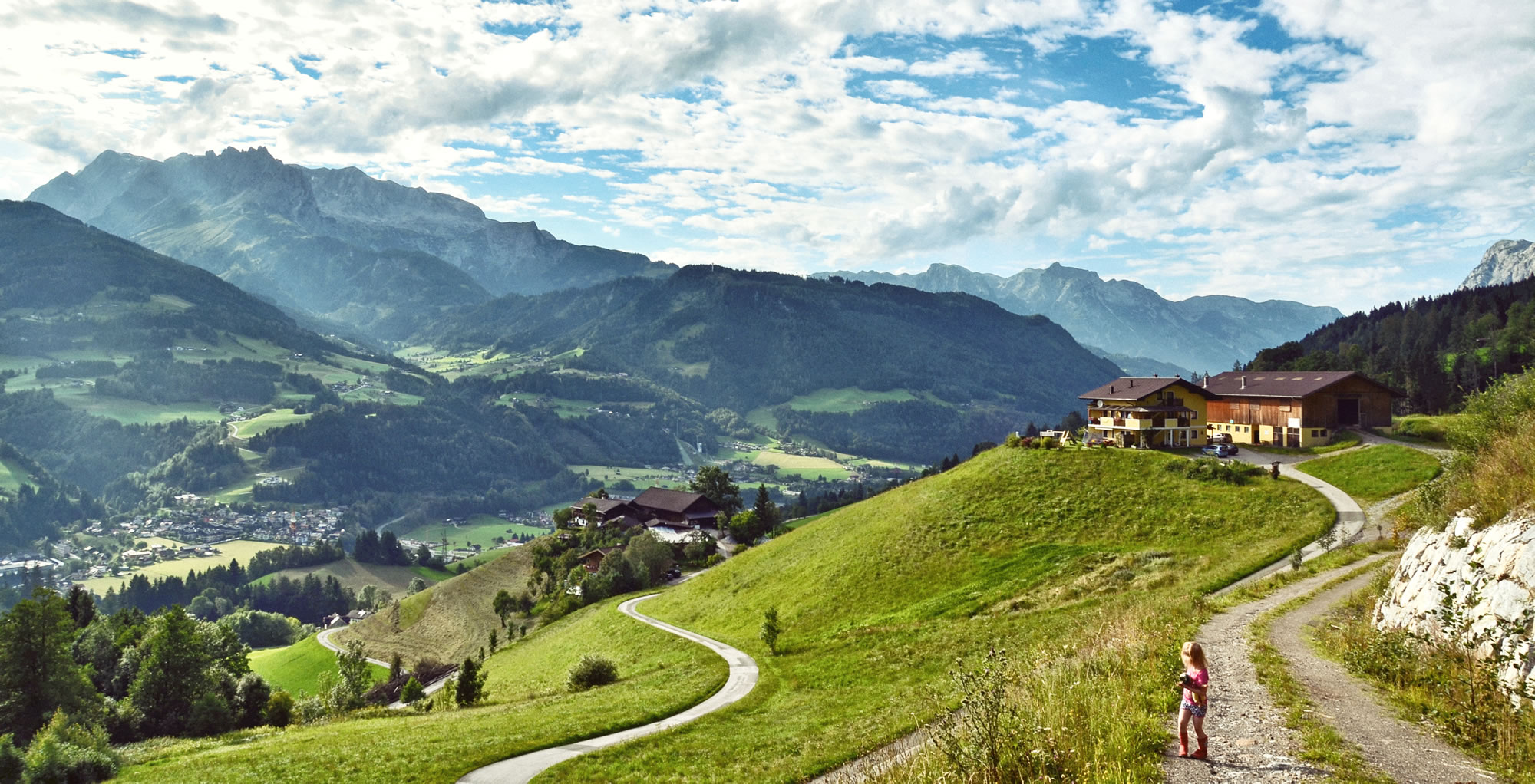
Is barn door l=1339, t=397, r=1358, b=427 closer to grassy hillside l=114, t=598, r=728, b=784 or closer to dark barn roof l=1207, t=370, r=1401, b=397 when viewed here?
dark barn roof l=1207, t=370, r=1401, b=397

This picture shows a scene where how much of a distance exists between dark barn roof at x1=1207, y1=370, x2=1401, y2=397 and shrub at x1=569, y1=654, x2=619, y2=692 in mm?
57549

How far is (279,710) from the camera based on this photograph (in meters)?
63.4

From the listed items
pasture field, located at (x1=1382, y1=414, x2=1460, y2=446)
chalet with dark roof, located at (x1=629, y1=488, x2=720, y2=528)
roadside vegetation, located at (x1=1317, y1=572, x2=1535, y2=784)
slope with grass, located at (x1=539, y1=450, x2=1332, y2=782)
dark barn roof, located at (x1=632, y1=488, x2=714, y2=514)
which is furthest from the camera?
dark barn roof, located at (x1=632, y1=488, x2=714, y2=514)

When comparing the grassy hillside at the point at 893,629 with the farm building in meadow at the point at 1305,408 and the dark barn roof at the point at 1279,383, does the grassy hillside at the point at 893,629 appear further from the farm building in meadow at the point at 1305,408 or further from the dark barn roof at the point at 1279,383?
the dark barn roof at the point at 1279,383

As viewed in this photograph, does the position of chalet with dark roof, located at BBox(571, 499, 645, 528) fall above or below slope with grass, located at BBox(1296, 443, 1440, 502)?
below

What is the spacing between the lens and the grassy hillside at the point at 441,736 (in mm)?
21844

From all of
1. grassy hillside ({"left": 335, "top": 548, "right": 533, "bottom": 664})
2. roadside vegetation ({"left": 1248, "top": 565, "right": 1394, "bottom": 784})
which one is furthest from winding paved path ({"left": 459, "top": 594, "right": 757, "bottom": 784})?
grassy hillside ({"left": 335, "top": 548, "right": 533, "bottom": 664})

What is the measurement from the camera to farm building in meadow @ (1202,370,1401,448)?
6594 centimetres

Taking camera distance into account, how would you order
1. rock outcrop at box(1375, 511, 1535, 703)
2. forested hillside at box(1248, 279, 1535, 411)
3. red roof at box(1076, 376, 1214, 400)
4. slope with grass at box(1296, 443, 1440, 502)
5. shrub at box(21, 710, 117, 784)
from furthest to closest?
forested hillside at box(1248, 279, 1535, 411) → red roof at box(1076, 376, 1214, 400) → slope with grass at box(1296, 443, 1440, 502) → shrub at box(21, 710, 117, 784) → rock outcrop at box(1375, 511, 1535, 703)

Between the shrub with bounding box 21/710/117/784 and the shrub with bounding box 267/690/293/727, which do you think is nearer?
the shrub with bounding box 21/710/117/784

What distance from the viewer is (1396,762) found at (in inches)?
446

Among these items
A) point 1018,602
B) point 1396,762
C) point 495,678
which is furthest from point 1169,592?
point 495,678

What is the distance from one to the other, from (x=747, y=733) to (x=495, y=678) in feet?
141

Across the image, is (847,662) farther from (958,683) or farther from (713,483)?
(713,483)
